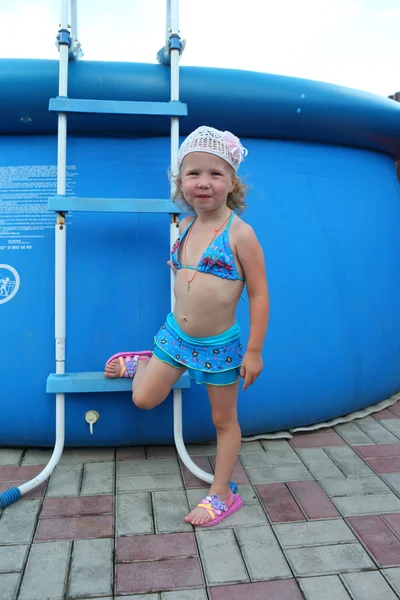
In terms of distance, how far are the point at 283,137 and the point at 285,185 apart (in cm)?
24

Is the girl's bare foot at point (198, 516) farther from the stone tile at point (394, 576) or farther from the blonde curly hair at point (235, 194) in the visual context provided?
the blonde curly hair at point (235, 194)

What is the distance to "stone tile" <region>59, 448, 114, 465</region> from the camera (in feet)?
8.11

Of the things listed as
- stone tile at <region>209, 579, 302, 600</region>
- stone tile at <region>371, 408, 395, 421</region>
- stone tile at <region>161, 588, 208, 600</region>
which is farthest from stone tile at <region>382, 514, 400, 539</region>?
stone tile at <region>371, 408, 395, 421</region>

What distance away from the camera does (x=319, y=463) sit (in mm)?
→ 2486

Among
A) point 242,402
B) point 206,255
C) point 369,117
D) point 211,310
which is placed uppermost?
point 369,117

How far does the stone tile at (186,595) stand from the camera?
1592 mm

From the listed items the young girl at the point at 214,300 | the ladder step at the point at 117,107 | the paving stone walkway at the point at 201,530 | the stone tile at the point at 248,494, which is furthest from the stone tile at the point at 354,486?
the ladder step at the point at 117,107

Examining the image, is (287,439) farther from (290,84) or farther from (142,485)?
(290,84)

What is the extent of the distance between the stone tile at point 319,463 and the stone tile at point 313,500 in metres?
0.11

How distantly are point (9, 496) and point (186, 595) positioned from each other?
84 cm

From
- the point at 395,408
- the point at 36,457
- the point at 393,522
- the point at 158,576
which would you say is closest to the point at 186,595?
the point at 158,576

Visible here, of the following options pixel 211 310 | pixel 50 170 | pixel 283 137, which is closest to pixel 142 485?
pixel 211 310

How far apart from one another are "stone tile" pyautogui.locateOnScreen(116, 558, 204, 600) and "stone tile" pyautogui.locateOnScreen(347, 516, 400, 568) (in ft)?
1.94

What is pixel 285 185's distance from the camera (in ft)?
8.93
